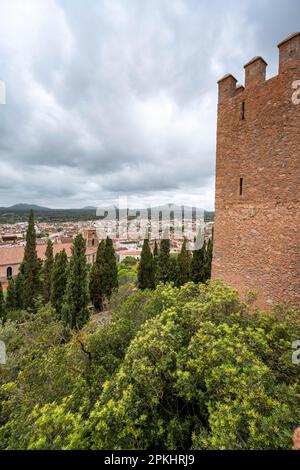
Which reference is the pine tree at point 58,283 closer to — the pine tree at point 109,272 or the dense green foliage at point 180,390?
the pine tree at point 109,272

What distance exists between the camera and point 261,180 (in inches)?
258

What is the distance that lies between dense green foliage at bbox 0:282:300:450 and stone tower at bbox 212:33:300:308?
1937mm

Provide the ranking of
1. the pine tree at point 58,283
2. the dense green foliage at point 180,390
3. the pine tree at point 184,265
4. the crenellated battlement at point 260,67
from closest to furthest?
the dense green foliage at point 180,390, the crenellated battlement at point 260,67, the pine tree at point 58,283, the pine tree at point 184,265

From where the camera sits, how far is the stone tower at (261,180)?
5.90 meters

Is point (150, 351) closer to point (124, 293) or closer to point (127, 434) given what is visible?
point (127, 434)

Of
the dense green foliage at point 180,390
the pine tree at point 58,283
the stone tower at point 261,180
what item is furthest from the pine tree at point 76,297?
the stone tower at point 261,180

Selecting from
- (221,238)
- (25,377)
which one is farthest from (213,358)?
(221,238)

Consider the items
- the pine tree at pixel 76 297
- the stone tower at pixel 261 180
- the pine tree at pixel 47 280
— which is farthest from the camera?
the pine tree at pixel 47 280

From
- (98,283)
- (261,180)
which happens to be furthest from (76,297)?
(261,180)

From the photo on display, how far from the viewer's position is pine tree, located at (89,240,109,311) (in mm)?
22094

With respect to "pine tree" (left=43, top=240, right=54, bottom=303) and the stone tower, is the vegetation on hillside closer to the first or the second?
the stone tower

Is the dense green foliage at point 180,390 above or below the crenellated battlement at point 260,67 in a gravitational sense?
below

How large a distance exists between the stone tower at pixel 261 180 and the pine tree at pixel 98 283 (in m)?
16.4
